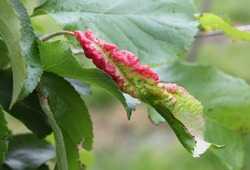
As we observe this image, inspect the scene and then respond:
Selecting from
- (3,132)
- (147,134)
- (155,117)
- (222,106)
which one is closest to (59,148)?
(3,132)

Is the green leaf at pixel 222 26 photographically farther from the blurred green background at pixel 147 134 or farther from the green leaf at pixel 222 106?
the blurred green background at pixel 147 134

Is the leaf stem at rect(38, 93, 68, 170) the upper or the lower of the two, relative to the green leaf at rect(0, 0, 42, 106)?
lower

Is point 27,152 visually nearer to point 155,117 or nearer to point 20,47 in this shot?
point 155,117

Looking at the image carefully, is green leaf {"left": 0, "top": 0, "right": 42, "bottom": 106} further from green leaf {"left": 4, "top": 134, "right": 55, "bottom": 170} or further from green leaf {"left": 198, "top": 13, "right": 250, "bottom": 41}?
green leaf {"left": 198, "top": 13, "right": 250, "bottom": 41}

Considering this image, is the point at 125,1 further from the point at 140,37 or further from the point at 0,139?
the point at 0,139

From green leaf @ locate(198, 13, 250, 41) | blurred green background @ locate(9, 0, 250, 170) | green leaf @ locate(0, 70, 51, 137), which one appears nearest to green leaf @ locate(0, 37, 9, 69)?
green leaf @ locate(0, 70, 51, 137)

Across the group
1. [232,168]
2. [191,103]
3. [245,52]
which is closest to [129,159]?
[245,52]
